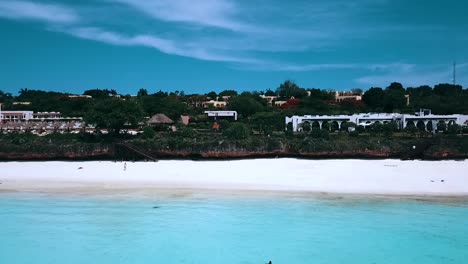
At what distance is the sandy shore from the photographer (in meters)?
18.8

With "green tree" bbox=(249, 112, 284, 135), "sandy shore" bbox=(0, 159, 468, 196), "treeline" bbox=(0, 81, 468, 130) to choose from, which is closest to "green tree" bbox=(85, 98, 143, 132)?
"treeline" bbox=(0, 81, 468, 130)

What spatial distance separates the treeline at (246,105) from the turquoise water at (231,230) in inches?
1073

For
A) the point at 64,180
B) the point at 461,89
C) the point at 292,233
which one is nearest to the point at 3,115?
the point at 64,180

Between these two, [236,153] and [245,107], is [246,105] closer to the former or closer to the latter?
[245,107]

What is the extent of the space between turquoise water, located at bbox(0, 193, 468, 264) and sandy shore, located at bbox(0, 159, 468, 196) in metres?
2.07

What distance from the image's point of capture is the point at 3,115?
7725cm

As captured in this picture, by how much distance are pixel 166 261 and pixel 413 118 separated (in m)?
50.1

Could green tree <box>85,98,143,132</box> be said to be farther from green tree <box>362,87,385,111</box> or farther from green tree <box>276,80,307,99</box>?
green tree <box>276,80,307,99</box>

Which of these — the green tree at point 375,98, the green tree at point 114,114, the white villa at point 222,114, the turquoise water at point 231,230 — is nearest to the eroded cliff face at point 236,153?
the turquoise water at point 231,230

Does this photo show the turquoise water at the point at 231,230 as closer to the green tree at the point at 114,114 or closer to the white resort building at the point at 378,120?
the green tree at the point at 114,114

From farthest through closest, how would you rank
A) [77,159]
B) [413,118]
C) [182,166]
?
1. [413,118]
2. [77,159]
3. [182,166]

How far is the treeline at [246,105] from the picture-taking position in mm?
44250

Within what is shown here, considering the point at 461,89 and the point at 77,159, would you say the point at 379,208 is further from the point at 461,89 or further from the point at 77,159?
the point at 461,89

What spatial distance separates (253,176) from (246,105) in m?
55.4
